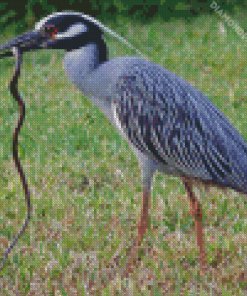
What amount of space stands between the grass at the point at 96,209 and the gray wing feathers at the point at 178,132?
0.65 m

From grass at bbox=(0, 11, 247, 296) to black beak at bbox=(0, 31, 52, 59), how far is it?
1.37 metres

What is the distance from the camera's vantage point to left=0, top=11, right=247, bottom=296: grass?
3.41 m

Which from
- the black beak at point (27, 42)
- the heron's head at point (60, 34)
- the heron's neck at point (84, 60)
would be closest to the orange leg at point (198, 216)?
the heron's neck at point (84, 60)

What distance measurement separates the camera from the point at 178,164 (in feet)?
10.9

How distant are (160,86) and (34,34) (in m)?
0.84

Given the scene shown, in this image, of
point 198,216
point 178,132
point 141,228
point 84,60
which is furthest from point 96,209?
point 84,60

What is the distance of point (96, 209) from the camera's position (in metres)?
4.13

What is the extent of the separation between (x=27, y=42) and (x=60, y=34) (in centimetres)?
26

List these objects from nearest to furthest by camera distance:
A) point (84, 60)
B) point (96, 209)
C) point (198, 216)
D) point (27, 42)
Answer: point (27, 42) → point (84, 60) → point (198, 216) → point (96, 209)

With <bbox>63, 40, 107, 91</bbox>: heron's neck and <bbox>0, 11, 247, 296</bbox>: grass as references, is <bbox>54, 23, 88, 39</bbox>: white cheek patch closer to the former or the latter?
<bbox>63, 40, 107, 91</bbox>: heron's neck

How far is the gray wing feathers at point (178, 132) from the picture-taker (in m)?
3.25

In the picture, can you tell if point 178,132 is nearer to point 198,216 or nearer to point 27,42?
point 198,216

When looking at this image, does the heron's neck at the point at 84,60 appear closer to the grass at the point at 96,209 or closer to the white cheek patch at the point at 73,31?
the white cheek patch at the point at 73,31

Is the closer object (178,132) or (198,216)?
(178,132)
